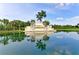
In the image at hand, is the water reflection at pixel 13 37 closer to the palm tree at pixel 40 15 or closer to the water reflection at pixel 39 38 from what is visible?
the water reflection at pixel 39 38

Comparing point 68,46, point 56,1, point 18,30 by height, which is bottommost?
point 68,46

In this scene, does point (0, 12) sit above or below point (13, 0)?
below

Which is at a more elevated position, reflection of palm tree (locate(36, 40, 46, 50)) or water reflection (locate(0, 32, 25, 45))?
water reflection (locate(0, 32, 25, 45))

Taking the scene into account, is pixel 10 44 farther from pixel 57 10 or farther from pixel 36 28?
pixel 57 10

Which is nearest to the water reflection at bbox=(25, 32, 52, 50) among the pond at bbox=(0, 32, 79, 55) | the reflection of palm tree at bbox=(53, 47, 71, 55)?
the pond at bbox=(0, 32, 79, 55)

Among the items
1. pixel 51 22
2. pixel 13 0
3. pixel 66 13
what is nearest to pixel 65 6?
pixel 66 13

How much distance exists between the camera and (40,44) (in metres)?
1.51

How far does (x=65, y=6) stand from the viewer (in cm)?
152

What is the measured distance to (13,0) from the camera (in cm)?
152

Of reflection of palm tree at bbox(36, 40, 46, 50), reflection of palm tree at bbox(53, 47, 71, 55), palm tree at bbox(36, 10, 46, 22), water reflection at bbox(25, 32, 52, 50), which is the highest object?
palm tree at bbox(36, 10, 46, 22)

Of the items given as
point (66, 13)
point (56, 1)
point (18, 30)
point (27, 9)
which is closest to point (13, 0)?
point (27, 9)

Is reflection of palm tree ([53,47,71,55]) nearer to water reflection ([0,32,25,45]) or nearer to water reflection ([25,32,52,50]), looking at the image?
water reflection ([25,32,52,50])

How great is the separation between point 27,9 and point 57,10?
0.26 m

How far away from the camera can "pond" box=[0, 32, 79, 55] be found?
150cm
